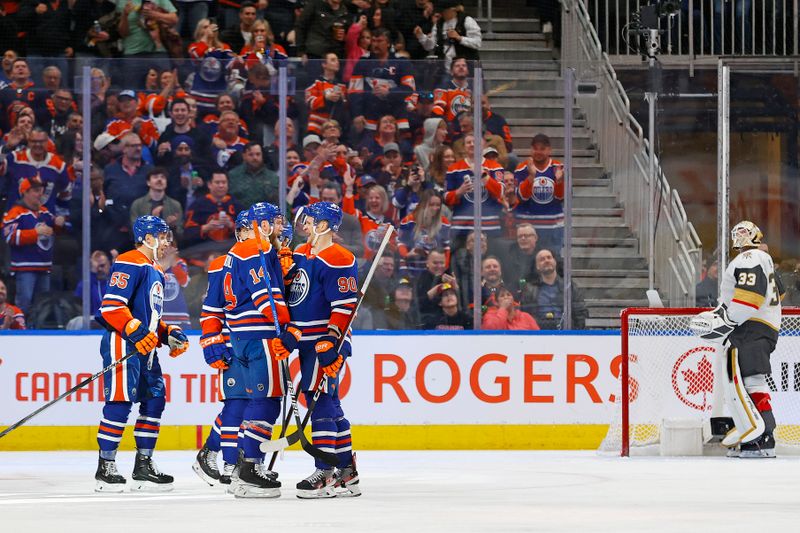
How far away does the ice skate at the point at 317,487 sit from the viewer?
758 centimetres

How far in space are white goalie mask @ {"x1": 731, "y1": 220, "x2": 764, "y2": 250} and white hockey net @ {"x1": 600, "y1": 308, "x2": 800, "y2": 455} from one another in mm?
651

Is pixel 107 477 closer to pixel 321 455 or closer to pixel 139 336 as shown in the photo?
pixel 139 336

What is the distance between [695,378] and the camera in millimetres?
10906

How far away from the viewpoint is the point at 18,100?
11102 mm

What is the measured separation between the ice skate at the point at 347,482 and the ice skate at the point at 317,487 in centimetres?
6

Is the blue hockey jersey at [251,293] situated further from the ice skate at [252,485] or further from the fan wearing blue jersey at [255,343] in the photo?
the ice skate at [252,485]

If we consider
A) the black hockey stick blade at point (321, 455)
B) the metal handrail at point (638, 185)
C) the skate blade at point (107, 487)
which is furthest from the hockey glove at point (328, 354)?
the metal handrail at point (638, 185)

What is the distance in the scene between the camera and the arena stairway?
11.3 m

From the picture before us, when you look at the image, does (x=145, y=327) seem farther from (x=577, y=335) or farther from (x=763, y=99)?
(x=763, y=99)

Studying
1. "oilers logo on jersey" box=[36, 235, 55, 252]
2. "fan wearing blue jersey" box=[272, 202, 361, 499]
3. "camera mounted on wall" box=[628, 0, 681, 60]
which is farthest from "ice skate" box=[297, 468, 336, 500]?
"camera mounted on wall" box=[628, 0, 681, 60]

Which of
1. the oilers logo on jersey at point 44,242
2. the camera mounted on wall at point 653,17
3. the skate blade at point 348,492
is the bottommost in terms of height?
the skate blade at point 348,492

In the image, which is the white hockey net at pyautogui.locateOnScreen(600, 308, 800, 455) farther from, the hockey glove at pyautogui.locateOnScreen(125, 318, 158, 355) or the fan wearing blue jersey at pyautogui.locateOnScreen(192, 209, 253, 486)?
the hockey glove at pyautogui.locateOnScreen(125, 318, 158, 355)

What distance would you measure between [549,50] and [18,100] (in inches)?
228

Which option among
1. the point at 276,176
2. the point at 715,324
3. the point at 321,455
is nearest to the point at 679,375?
the point at 715,324
